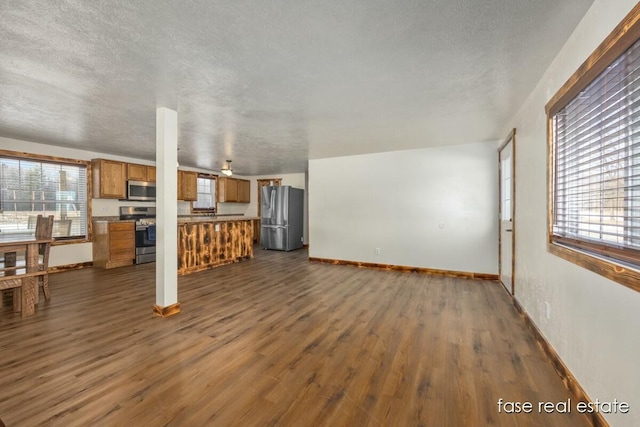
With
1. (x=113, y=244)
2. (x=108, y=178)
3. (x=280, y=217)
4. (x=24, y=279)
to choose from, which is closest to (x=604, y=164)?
(x=24, y=279)

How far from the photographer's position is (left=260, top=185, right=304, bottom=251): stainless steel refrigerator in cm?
741

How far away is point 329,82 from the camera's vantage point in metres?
2.45

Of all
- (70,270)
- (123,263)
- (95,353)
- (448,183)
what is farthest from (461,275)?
(70,270)

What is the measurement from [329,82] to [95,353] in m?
3.07

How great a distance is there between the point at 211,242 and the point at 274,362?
12.7 feet

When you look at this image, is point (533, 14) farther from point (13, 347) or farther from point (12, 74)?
point (13, 347)

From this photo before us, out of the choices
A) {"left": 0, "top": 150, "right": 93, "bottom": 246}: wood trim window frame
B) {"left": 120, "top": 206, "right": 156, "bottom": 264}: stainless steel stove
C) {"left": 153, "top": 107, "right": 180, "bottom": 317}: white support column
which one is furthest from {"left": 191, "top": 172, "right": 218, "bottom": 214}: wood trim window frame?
{"left": 153, "top": 107, "right": 180, "bottom": 317}: white support column

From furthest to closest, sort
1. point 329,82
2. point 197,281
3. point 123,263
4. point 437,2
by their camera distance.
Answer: point 123,263 < point 197,281 < point 329,82 < point 437,2

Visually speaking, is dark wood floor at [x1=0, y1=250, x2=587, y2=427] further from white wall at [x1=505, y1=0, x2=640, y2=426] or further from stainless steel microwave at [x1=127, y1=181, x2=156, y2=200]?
stainless steel microwave at [x1=127, y1=181, x2=156, y2=200]

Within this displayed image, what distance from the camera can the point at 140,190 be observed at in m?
6.14

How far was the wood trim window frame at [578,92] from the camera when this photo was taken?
1.21 metres

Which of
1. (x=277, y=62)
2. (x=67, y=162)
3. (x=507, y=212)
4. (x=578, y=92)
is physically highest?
(x=277, y=62)

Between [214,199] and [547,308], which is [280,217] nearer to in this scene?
[214,199]

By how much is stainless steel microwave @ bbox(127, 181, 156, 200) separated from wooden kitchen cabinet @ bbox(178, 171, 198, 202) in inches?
25.9
